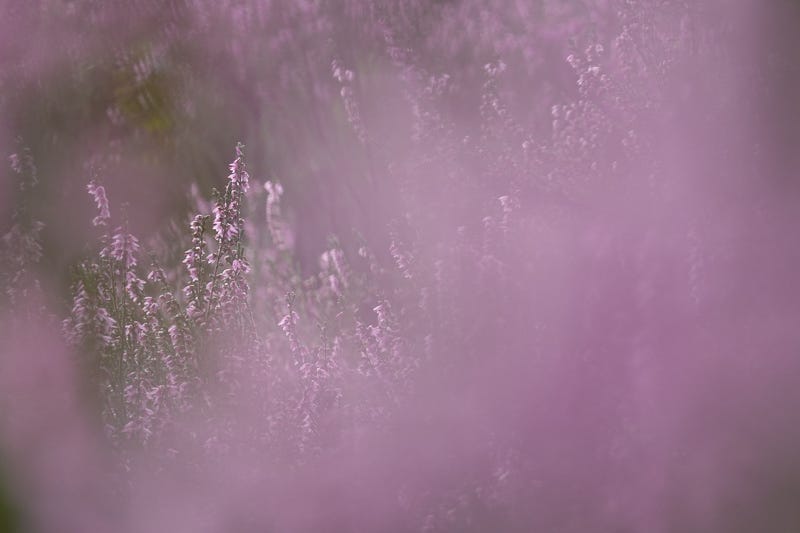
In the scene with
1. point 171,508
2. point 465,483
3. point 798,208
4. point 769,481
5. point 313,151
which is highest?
point 313,151

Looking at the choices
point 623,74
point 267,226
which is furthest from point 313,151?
point 623,74

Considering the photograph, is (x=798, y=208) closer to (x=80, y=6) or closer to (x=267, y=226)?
(x=267, y=226)

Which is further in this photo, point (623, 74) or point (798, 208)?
point (623, 74)

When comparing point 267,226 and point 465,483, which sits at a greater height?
point 267,226

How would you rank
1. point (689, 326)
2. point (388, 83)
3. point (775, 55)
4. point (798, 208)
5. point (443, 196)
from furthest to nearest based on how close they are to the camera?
point (388, 83)
point (443, 196)
point (775, 55)
point (798, 208)
point (689, 326)

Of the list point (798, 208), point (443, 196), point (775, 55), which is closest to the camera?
point (798, 208)

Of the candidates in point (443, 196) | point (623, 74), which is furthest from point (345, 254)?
point (623, 74)
